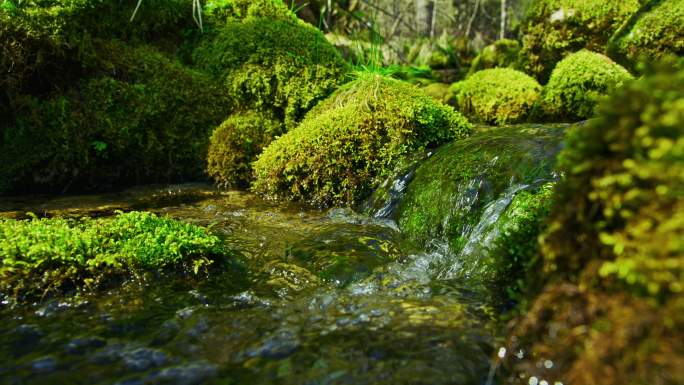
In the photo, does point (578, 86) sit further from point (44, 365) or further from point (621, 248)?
point (44, 365)

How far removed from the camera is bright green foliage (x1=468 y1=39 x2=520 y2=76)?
A: 11.4 meters

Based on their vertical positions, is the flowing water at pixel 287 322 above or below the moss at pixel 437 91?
below

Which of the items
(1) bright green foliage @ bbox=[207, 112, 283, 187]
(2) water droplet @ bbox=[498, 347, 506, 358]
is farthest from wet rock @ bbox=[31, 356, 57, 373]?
(1) bright green foliage @ bbox=[207, 112, 283, 187]

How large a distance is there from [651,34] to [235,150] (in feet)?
22.8

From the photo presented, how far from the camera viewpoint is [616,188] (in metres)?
1.54

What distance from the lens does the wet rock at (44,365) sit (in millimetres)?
2107

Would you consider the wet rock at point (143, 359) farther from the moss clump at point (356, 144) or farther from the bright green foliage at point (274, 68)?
the bright green foliage at point (274, 68)

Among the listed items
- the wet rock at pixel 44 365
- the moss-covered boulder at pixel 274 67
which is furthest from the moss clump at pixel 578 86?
the wet rock at pixel 44 365

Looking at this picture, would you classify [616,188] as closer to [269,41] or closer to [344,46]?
[269,41]

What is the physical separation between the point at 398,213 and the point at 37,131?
4712 millimetres

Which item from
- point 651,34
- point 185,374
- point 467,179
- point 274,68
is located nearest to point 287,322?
point 185,374

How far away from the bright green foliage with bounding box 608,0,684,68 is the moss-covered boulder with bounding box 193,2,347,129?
190 inches

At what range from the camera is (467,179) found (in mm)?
4574

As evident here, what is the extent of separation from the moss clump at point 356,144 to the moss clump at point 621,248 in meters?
3.93
